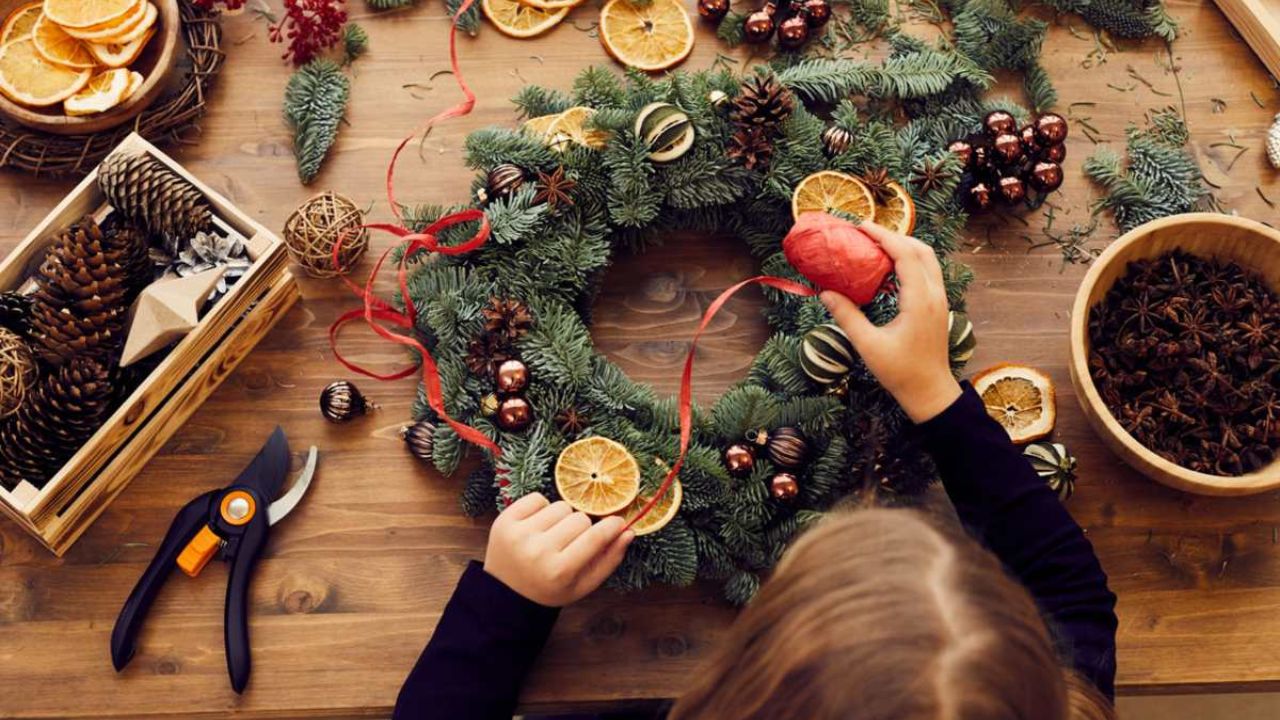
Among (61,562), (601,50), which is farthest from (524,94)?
(61,562)

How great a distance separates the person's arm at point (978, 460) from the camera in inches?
41.3

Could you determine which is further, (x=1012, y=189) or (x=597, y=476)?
(x=1012, y=189)

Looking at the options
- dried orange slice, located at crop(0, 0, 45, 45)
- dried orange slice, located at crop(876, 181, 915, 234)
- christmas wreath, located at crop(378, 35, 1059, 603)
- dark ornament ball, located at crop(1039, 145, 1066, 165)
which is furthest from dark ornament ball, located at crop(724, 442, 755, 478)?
dried orange slice, located at crop(0, 0, 45, 45)

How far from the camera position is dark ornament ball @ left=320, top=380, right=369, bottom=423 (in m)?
1.19

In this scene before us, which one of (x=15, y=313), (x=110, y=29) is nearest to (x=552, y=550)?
(x=15, y=313)

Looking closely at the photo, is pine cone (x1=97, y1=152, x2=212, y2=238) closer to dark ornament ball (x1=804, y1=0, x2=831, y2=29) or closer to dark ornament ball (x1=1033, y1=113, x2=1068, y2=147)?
dark ornament ball (x1=804, y1=0, x2=831, y2=29)

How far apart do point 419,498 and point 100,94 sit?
0.69 metres

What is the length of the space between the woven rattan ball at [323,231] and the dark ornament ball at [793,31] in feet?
2.04

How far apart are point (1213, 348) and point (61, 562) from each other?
56.5 inches

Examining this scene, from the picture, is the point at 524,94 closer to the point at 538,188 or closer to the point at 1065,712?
the point at 538,188

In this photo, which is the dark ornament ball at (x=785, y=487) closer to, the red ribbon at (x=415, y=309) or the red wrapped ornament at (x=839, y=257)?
the red ribbon at (x=415, y=309)

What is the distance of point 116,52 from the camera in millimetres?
1280

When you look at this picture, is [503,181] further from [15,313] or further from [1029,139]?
[1029,139]

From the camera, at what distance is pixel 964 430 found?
3.50 ft
